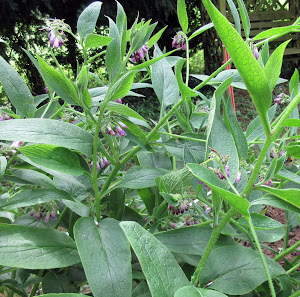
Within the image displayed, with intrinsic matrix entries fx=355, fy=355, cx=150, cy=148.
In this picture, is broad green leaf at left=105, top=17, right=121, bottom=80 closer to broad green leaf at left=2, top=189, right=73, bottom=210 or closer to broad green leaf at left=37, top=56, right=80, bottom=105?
broad green leaf at left=37, top=56, right=80, bottom=105

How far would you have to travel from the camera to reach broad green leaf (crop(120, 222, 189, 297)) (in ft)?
1.30

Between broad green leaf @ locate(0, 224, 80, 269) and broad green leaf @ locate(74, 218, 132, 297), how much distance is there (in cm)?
6

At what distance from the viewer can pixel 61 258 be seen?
57 cm

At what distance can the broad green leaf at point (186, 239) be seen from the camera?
585 millimetres

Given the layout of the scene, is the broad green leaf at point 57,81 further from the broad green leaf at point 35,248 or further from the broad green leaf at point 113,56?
the broad green leaf at point 35,248

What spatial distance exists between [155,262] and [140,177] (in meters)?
0.27

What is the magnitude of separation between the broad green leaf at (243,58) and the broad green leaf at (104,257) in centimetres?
30

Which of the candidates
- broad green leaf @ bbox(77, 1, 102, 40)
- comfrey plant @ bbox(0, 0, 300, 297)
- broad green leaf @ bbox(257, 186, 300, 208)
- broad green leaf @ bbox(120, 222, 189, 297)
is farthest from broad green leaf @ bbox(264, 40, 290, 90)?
broad green leaf @ bbox(77, 1, 102, 40)

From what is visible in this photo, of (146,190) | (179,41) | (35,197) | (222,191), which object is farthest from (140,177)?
(179,41)

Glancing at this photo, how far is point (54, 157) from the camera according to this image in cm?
57

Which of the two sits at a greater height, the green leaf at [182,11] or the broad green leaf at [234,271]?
the green leaf at [182,11]

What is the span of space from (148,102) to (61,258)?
4925 millimetres

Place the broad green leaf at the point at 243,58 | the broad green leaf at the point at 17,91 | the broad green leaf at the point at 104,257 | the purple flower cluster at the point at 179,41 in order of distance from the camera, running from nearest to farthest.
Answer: the broad green leaf at the point at 243,58, the broad green leaf at the point at 104,257, the broad green leaf at the point at 17,91, the purple flower cluster at the point at 179,41

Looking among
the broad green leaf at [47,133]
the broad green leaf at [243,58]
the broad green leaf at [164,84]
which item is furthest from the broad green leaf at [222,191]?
the broad green leaf at [164,84]
